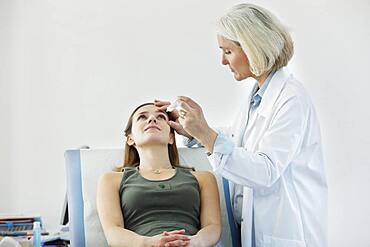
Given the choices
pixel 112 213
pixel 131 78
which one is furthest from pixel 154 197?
pixel 131 78

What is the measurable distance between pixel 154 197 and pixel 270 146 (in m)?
0.43

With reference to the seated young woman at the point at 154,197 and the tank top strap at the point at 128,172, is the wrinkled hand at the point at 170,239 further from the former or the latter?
the tank top strap at the point at 128,172

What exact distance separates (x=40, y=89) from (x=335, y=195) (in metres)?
1.52

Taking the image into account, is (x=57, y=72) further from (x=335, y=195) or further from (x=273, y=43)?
(x=335, y=195)

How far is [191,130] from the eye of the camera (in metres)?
1.90

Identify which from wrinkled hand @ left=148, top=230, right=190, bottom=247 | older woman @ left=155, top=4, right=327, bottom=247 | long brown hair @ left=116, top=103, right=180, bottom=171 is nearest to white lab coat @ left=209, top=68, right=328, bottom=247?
older woman @ left=155, top=4, right=327, bottom=247

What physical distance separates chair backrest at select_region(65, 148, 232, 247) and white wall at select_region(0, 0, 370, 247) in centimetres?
61

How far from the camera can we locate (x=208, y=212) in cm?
214

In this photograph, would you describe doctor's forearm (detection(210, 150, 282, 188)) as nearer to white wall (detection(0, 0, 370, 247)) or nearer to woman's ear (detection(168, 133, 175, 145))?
woman's ear (detection(168, 133, 175, 145))

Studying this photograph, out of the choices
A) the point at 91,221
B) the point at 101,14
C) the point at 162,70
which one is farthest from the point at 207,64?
the point at 91,221

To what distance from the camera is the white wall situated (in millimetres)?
2822

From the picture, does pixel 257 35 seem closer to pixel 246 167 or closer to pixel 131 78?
pixel 246 167

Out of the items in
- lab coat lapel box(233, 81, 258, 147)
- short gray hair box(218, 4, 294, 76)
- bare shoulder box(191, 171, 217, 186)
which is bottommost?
bare shoulder box(191, 171, 217, 186)

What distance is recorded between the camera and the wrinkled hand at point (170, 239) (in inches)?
75.1
